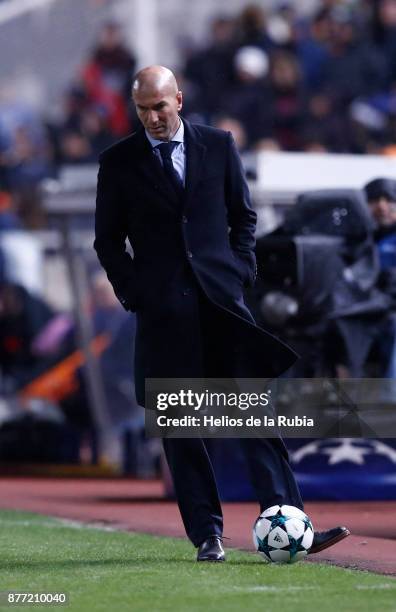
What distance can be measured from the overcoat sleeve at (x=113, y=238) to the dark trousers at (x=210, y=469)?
291mm

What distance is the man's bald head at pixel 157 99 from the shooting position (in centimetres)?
627

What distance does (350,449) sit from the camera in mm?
11297

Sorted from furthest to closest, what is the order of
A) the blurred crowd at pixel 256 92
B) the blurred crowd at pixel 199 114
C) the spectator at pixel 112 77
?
1. the spectator at pixel 112 77
2. the blurred crowd at pixel 256 92
3. the blurred crowd at pixel 199 114

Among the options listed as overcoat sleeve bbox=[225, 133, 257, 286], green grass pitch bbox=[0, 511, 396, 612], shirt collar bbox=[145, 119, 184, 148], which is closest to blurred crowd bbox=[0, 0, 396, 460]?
green grass pitch bbox=[0, 511, 396, 612]

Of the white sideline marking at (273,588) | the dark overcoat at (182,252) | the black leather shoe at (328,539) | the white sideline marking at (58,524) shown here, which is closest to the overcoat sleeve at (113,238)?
the dark overcoat at (182,252)

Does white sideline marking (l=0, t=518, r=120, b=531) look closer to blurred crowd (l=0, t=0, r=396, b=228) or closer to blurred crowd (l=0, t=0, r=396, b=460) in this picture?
blurred crowd (l=0, t=0, r=396, b=460)

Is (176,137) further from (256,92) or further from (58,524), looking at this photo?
(256,92)

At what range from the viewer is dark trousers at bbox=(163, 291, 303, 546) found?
6.43m

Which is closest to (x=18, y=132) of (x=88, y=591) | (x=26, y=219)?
(x=26, y=219)

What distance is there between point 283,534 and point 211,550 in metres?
0.35

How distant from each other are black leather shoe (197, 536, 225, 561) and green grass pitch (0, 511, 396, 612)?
5 cm

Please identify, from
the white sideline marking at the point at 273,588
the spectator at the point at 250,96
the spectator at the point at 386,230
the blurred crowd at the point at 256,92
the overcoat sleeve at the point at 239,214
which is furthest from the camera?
the spectator at the point at 250,96

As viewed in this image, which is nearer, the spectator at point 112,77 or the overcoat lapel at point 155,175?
the overcoat lapel at point 155,175

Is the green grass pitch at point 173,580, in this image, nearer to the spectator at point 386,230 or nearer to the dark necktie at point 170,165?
the dark necktie at point 170,165
